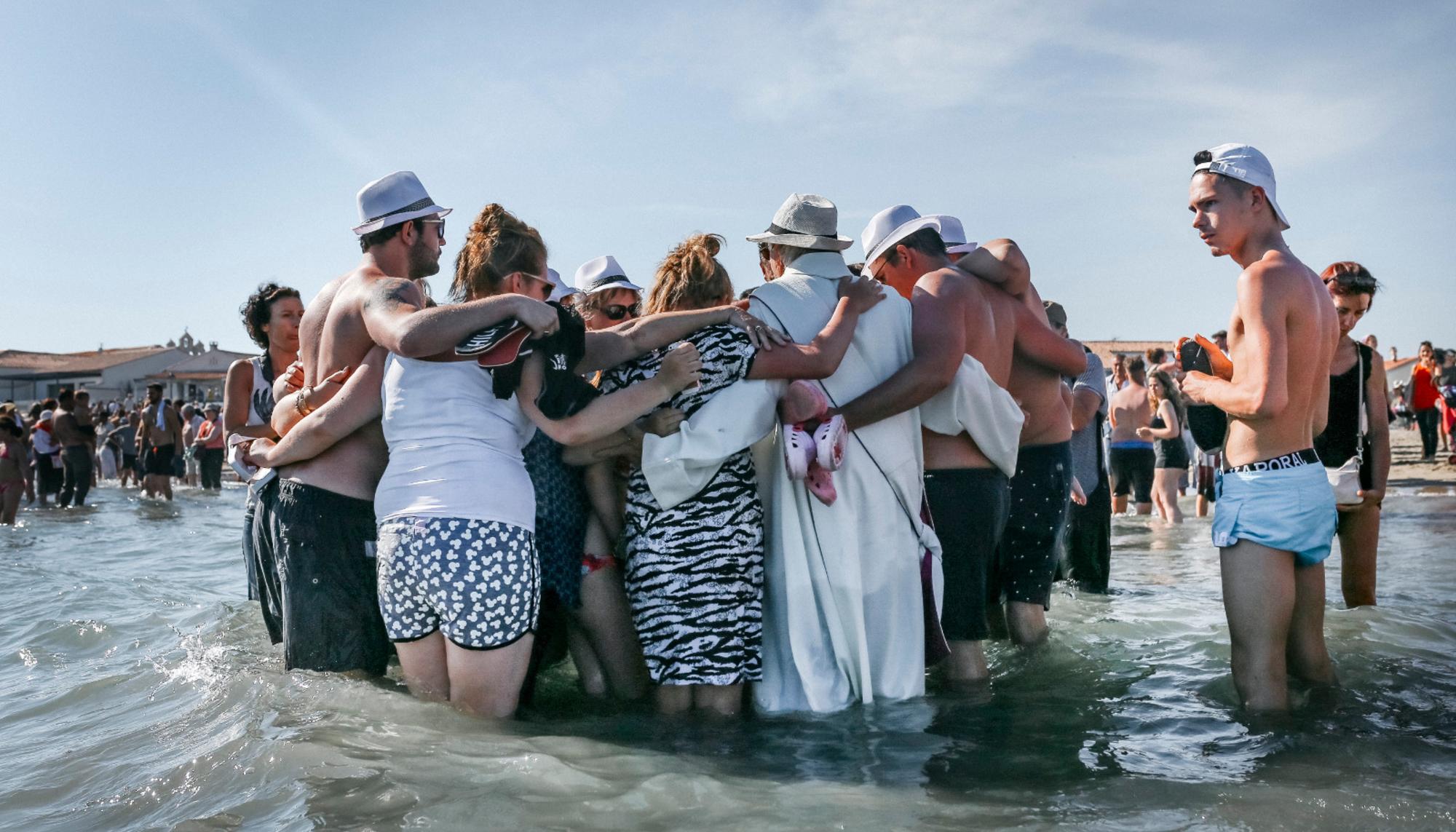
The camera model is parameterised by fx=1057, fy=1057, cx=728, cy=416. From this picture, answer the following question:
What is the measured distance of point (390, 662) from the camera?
15.7ft

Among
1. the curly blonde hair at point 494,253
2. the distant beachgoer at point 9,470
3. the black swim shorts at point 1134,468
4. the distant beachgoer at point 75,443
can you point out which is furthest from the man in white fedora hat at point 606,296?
the distant beachgoer at point 75,443

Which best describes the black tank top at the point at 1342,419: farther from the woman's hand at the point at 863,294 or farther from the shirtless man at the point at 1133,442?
the shirtless man at the point at 1133,442

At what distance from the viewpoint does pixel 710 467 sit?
354 centimetres

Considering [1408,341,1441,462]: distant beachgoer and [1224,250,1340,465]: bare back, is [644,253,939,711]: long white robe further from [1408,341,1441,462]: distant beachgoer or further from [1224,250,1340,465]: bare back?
[1408,341,1441,462]: distant beachgoer

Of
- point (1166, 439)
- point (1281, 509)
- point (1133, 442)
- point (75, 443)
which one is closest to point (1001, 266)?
point (1281, 509)

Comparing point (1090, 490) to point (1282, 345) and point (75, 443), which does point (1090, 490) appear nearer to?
point (1282, 345)

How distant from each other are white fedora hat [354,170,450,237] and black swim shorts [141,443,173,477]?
17254 millimetres

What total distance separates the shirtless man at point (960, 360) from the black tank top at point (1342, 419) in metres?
1.08

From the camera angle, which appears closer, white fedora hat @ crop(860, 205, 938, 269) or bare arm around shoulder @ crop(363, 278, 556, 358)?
bare arm around shoulder @ crop(363, 278, 556, 358)

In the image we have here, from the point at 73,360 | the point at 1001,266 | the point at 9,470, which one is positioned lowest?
the point at 9,470

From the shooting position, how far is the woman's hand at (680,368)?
3.48 m

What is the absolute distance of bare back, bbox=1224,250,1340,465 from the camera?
3410 millimetres

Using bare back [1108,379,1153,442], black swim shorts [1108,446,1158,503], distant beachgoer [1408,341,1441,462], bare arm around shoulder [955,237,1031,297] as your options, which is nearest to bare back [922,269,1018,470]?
bare arm around shoulder [955,237,1031,297]

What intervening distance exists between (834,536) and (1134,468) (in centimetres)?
850
